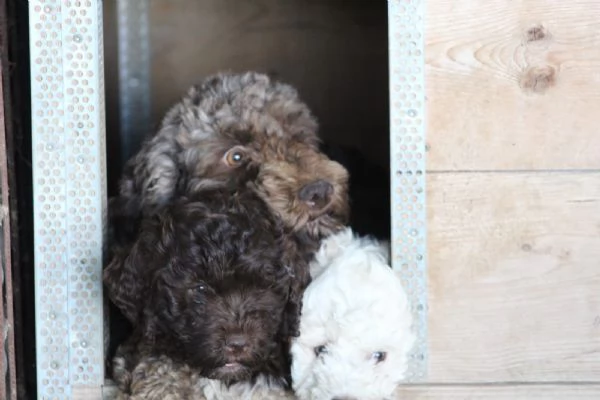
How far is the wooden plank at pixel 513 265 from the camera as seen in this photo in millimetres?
1826

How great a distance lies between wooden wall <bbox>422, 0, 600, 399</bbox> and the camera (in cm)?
181

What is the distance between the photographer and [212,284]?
158 centimetres

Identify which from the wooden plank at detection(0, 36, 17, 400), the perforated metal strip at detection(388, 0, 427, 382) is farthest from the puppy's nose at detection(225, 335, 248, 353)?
the wooden plank at detection(0, 36, 17, 400)

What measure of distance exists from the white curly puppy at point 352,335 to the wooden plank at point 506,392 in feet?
0.50

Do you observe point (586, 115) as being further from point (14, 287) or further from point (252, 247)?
point (14, 287)

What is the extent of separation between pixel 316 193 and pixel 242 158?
0.63ft

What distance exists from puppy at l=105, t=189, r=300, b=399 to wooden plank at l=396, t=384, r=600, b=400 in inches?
14.7

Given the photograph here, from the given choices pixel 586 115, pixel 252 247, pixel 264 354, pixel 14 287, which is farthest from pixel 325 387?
pixel 14 287

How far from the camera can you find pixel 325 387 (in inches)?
66.4

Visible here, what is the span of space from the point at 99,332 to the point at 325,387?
0.48 meters

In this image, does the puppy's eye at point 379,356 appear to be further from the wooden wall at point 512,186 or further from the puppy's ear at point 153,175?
the puppy's ear at point 153,175

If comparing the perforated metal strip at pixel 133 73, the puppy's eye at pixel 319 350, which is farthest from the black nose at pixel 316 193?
the perforated metal strip at pixel 133 73

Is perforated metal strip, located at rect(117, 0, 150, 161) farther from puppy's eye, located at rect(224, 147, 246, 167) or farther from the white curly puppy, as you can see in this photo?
the white curly puppy

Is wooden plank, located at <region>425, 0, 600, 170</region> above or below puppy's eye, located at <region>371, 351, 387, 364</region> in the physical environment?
above
